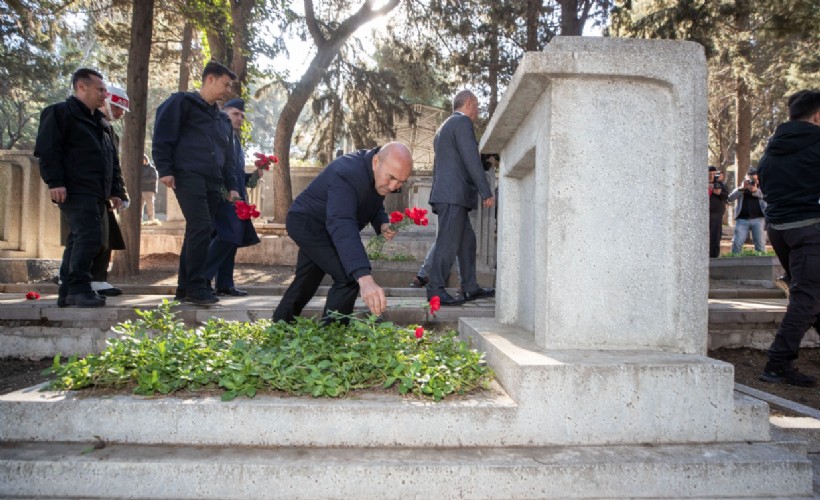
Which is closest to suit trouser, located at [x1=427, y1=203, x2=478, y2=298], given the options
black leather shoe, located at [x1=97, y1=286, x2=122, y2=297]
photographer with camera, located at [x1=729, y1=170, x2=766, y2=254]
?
black leather shoe, located at [x1=97, y1=286, x2=122, y2=297]

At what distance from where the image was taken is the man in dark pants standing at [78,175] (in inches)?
175

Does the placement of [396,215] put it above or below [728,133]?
below

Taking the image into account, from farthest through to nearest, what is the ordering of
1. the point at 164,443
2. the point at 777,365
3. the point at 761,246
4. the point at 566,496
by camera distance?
1. the point at 761,246
2. the point at 777,365
3. the point at 164,443
4. the point at 566,496

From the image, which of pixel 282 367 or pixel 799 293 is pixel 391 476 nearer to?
pixel 282 367

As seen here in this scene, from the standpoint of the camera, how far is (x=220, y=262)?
5723 millimetres

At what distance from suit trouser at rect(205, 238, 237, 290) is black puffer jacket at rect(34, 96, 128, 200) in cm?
110

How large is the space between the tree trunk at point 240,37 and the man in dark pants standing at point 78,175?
5.72m

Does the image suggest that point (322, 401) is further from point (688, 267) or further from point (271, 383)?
point (688, 267)

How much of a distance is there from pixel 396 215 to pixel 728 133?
2484 cm

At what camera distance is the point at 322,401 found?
231cm

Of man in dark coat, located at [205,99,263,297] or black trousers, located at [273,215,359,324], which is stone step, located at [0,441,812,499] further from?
man in dark coat, located at [205,99,263,297]

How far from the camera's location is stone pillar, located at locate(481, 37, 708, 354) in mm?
2561

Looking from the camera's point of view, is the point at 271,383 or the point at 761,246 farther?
the point at 761,246

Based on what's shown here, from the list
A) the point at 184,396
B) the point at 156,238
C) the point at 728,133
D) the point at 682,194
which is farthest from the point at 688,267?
the point at 728,133
